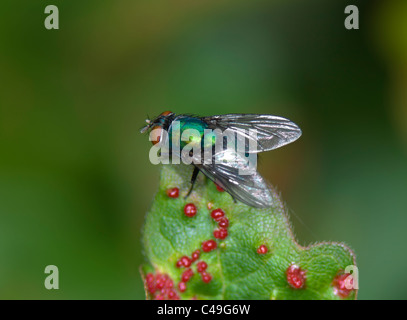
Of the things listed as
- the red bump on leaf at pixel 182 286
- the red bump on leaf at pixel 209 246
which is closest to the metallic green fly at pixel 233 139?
the red bump on leaf at pixel 209 246

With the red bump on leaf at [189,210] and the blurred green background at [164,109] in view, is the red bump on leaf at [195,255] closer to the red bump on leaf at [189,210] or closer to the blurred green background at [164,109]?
the red bump on leaf at [189,210]

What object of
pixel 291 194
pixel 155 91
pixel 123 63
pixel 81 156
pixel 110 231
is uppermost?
pixel 123 63

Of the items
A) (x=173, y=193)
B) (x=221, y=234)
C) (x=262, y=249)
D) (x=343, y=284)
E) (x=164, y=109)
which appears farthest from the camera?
(x=164, y=109)

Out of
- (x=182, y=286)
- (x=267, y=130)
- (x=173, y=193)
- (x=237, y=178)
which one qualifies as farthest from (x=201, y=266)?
(x=267, y=130)

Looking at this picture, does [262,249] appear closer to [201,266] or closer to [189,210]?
[201,266]

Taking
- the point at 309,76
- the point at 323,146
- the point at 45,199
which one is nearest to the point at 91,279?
the point at 45,199

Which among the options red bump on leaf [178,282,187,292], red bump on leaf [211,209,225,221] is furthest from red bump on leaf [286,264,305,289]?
red bump on leaf [178,282,187,292]
